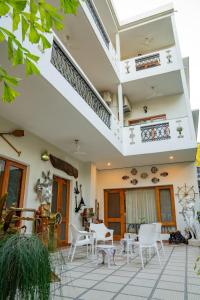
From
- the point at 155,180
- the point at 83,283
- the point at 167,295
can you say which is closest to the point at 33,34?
the point at 167,295

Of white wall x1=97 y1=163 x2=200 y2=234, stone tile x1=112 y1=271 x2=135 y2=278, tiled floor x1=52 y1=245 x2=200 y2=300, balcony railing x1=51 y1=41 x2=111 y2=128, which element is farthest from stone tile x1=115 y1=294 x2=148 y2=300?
white wall x1=97 y1=163 x2=200 y2=234

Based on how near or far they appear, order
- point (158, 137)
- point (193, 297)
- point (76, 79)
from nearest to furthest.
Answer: point (193, 297) < point (76, 79) < point (158, 137)

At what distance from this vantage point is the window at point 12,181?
16.1 ft

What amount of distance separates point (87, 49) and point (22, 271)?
286 inches

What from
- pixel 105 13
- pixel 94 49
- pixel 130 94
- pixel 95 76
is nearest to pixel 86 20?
pixel 94 49

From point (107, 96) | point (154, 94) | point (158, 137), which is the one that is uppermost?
point (154, 94)

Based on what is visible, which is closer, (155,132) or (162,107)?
(155,132)

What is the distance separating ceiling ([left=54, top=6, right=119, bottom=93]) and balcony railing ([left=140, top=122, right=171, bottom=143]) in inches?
94.5

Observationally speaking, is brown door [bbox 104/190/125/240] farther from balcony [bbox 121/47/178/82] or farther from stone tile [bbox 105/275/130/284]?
stone tile [bbox 105/275/130/284]

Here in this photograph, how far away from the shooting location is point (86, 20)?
6.12m

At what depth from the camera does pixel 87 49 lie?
7.21 m

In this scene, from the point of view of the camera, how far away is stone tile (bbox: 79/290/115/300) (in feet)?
8.38

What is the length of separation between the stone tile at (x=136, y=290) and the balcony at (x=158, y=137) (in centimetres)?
506

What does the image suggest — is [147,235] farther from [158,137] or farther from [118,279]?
[158,137]
